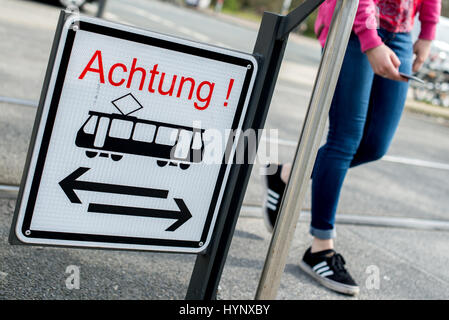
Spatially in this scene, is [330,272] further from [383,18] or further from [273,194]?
[383,18]

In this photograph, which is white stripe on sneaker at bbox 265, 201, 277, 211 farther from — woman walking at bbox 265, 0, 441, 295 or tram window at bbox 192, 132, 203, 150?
tram window at bbox 192, 132, 203, 150

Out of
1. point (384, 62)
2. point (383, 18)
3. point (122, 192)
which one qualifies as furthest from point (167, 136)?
point (383, 18)

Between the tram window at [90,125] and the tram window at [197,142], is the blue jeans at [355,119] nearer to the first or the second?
the tram window at [197,142]

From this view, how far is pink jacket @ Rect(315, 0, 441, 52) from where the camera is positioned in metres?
2.56

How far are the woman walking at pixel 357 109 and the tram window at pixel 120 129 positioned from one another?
1.24 m

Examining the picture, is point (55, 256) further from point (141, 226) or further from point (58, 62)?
point (58, 62)

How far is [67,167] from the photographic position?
1.67 meters

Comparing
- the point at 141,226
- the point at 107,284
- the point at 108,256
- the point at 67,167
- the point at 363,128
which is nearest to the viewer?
the point at 67,167

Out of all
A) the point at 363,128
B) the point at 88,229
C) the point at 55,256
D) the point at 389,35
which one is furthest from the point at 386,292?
the point at 88,229

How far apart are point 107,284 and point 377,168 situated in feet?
12.6

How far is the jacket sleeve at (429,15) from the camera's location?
301 centimetres

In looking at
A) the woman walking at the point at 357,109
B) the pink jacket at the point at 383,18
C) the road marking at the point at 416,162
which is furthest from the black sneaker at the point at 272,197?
the road marking at the point at 416,162

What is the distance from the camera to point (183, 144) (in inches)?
70.7

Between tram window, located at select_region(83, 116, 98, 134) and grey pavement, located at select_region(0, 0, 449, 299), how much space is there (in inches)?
31.3
